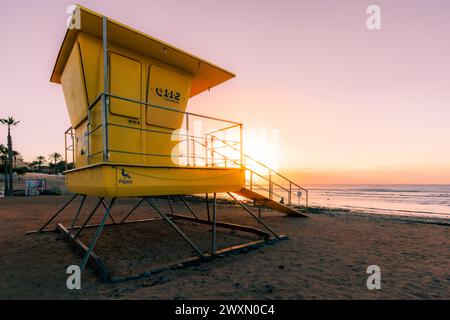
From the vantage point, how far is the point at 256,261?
21.3 ft

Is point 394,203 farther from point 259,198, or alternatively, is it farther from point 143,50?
point 143,50

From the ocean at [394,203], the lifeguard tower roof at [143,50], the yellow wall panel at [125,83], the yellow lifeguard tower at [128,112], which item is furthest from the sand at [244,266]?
the ocean at [394,203]

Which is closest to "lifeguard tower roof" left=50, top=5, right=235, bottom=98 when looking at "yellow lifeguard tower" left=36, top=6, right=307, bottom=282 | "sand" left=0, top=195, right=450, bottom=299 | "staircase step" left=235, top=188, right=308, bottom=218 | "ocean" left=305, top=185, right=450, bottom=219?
"yellow lifeguard tower" left=36, top=6, right=307, bottom=282

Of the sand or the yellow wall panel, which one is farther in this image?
the yellow wall panel

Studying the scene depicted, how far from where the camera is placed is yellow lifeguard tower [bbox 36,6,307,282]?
5.30 metres

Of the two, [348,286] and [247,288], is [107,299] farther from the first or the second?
[348,286]

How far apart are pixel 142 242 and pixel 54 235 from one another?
3544mm

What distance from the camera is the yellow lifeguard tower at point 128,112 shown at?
5.30 meters

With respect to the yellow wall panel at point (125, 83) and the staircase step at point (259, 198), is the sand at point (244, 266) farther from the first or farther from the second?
the yellow wall panel at point (125, 83)

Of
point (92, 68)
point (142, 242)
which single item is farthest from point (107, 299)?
point (92, 68)

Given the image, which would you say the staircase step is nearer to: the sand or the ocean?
the sand

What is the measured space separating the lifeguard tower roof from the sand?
520cm

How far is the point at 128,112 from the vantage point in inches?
245

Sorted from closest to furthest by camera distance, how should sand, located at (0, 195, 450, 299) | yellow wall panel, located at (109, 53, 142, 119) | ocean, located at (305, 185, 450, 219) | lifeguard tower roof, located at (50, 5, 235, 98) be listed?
sand, located at (0, 195, 450, 299) → lifeguard tower roof, located at (50, 5, 235, 98) → yellow wall panel, located at (109, 53, 142, 119) → ocean, located at (305, 185, 450, 219)
